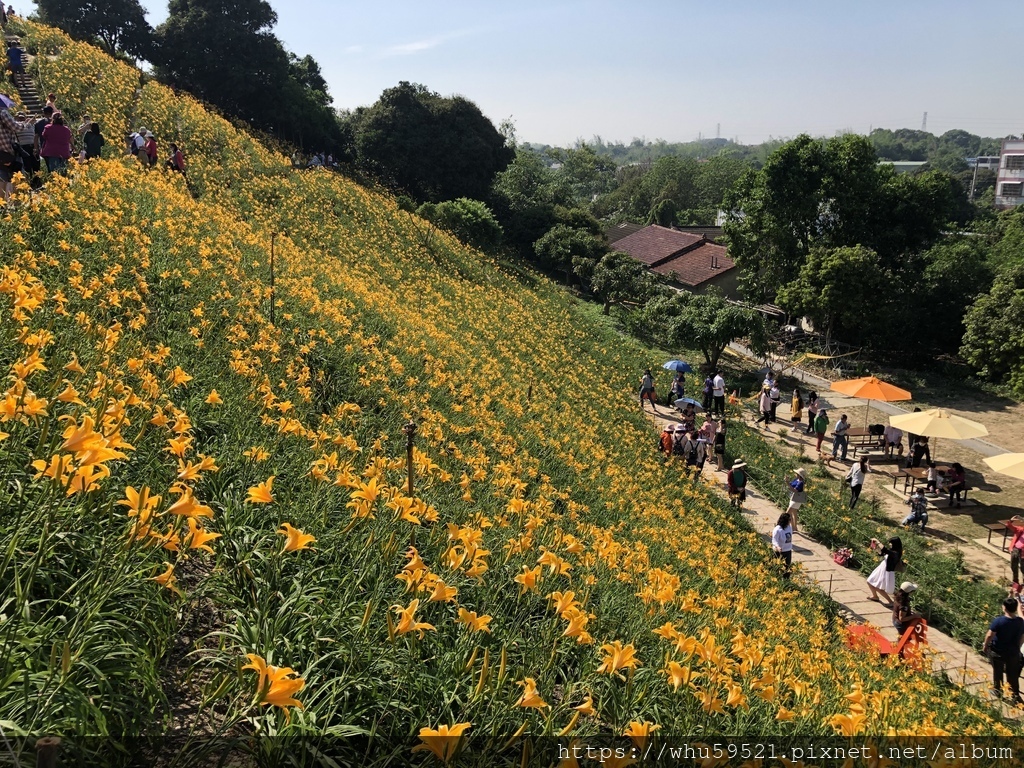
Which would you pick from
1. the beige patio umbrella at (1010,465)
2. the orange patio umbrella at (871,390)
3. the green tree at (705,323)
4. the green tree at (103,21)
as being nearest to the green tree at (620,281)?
the green tree at (705,323)

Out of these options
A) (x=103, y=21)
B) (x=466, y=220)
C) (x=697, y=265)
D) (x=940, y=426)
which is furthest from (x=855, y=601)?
(x=103, y=21)

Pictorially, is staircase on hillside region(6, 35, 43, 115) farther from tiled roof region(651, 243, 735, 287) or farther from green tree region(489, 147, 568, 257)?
tiled roof region(651, 243, 735, 287)

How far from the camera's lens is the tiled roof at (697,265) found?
27364mm

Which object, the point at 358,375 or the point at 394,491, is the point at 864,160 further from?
the point at 394,491

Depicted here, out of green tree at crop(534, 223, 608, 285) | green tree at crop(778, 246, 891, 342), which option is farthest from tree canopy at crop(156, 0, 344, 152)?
green tree at crop(778, 246, 891, 342)

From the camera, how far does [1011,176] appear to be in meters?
81.4

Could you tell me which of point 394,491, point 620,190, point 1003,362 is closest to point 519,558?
point 394,491

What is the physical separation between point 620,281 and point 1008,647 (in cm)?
1769

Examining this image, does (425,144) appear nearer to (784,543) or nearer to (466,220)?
(466,220)

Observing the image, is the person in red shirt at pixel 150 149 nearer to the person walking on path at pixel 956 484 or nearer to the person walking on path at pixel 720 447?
the person walking on path at pixel 720 447

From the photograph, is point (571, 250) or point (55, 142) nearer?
point (55, 142)

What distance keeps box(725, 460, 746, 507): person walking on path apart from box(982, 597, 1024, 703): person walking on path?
13.4 ft

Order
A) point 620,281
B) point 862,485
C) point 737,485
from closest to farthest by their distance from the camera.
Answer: point 737,485 < point 862,485 < point 620,281

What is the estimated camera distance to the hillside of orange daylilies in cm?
193
